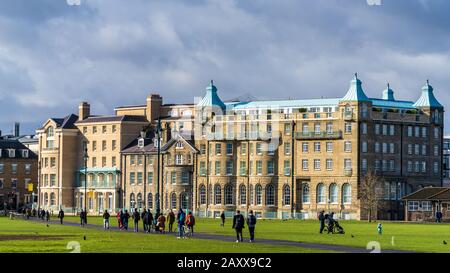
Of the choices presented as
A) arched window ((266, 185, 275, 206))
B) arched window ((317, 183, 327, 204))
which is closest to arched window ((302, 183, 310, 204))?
arched window ((317, 183, 327, 204))

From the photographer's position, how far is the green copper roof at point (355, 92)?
148 m

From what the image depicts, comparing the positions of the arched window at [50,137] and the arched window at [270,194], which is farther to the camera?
the arched window at [50,137]

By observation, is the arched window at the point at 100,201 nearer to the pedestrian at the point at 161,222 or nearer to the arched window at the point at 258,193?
the arched window at the point at 258,193

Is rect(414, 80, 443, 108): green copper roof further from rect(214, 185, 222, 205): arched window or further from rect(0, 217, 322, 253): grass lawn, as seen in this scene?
rect(0, 217, 322, 253): grass lawn

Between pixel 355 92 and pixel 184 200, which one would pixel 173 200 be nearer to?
pixel 184 200

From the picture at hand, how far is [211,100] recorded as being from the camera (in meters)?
165

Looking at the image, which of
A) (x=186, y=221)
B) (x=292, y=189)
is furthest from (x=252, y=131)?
(x=186, y=221)

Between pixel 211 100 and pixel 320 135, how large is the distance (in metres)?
21.3

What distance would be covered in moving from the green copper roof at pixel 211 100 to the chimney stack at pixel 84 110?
24160 mm

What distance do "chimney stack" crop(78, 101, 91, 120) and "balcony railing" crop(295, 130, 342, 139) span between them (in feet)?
145

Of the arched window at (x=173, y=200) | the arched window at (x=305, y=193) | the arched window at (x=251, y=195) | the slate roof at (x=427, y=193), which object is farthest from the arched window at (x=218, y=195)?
the slate roof at (x=427, y=193)

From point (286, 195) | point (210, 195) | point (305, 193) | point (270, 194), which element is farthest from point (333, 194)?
point (210, 195)

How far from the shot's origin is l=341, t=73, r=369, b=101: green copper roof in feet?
487
